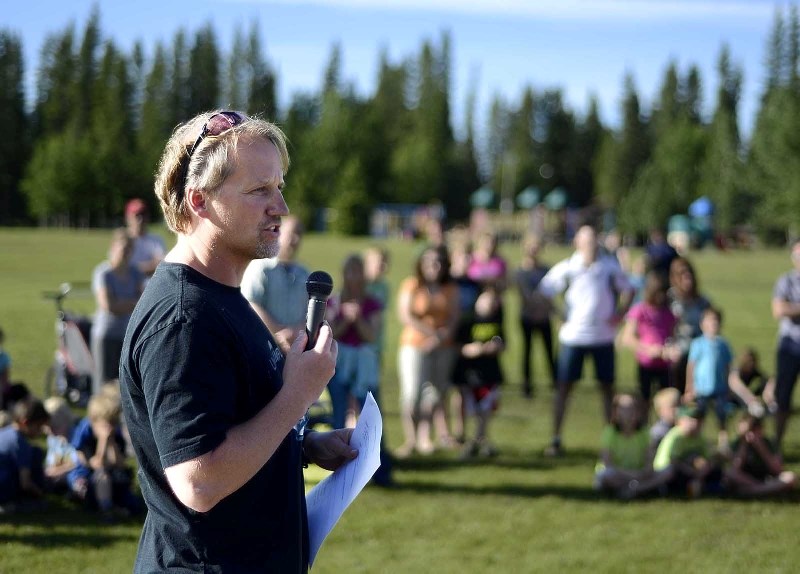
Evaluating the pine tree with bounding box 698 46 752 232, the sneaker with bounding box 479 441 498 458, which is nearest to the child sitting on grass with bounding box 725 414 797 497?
the sneaker with bounding box 479 441 498 458

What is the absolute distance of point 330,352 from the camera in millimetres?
2031

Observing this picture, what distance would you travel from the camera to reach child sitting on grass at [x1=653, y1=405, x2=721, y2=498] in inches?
287

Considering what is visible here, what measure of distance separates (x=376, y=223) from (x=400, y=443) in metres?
74.3

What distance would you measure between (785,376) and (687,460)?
4.96 feet

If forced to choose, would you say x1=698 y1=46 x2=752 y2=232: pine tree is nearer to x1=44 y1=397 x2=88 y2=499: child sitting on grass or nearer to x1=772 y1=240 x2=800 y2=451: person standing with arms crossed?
x1=772 y1=240 x2=800 y2=451: person standing with arms crossed

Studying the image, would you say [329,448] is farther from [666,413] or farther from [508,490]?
[666,413]

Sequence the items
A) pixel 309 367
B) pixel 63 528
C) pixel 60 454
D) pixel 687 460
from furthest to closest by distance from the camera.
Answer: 1. pixel 687 460
2. pixel 60 454
3. pixel 63 528
4. pixel 309 367

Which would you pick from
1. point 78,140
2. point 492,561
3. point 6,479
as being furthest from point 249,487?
point 78,140

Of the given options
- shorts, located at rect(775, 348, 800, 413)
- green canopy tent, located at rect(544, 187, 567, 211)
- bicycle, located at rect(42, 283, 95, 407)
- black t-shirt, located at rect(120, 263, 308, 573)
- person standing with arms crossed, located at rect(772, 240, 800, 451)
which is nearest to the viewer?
black t-shirt, located at rect(120, 263, 308, 573)

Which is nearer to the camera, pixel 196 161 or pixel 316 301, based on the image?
pixel 196 161

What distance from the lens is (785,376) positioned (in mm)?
8180

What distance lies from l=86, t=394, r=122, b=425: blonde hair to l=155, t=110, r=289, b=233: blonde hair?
466 centimetres

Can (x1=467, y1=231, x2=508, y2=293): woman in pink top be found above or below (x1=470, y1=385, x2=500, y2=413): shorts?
above

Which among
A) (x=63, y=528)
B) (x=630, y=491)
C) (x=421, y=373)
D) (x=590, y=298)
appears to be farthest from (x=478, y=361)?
(x=63, y=528)
